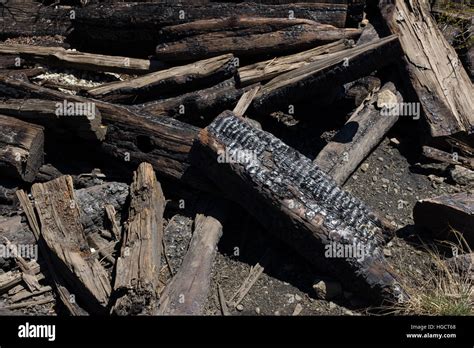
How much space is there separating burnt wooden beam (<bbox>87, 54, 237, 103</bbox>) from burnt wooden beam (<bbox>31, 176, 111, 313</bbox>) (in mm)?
1439

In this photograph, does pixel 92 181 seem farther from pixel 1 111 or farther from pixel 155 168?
pixel 1 111

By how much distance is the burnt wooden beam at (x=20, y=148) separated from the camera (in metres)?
6.67

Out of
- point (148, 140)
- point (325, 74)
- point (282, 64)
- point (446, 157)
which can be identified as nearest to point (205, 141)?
point (148, 140)

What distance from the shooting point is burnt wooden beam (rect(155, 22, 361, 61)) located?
24.4 ft

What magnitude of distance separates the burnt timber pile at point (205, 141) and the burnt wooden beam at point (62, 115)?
0.07 ft

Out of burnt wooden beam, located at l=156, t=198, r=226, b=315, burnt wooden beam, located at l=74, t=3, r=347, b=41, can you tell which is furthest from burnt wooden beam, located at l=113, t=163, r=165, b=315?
burnt wooden beam, located at l=74, t=3, r=347, b=41

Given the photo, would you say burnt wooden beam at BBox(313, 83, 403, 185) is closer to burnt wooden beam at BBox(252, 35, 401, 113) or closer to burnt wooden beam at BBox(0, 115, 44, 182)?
burnt wooden beam at BBox(252, 35, 401, 113)

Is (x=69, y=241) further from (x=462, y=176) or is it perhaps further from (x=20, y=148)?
(x=462, y=176)

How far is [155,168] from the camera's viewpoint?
6.88 m

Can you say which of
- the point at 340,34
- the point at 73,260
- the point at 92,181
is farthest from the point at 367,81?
the point at 73,260

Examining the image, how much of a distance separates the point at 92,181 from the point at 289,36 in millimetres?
2640

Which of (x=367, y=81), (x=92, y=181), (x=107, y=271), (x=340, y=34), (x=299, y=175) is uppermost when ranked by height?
(x=340, y=34)

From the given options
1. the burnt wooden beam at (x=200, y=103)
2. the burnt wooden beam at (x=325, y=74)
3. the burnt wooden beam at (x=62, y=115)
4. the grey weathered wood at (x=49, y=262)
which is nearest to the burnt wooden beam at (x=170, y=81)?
the burnt wooden beam at (x=200, y=103)

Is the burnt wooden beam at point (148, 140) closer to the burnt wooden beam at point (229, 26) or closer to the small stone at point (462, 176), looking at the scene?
the burnt wooden beam at point (229, 26)
